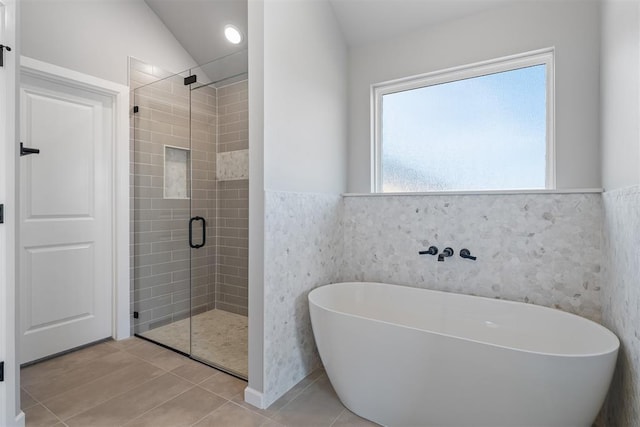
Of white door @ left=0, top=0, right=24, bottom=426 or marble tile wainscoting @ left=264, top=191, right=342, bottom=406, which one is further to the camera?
marble tile wainscoting @ left=264, top=191, right=342, bottom=406

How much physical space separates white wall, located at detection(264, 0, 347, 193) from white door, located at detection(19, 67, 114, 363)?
1.62 m

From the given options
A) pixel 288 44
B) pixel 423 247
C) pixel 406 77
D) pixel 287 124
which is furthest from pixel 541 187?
pixel 288 44

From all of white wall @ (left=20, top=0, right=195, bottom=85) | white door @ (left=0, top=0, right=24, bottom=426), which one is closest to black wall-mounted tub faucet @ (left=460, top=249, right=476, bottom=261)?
white door @ (left=0, top=0, right=24, bottom=426)

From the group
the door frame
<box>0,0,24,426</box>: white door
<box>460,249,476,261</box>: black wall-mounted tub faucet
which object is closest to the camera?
<box>0,0,24,426</box>: white door

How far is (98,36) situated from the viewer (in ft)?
8.35

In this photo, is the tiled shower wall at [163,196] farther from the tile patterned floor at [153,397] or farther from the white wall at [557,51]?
the white wall at [557,51]

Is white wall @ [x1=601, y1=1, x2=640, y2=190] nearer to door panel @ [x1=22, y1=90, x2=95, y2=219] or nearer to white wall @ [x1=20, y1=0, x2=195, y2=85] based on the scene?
white wall @ [x1=20, y1=0, x2=195, y2=85]

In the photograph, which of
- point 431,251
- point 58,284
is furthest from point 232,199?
point 431,251

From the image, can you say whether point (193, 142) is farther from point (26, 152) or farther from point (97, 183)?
point (26, 152)

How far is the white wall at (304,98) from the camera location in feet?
6.25

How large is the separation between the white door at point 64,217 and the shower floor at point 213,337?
0.51m

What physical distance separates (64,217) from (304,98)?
6.49 ft

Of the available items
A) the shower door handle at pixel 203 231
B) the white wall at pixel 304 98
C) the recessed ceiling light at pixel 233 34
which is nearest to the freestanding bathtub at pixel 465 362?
the white wall at pixel 304 98

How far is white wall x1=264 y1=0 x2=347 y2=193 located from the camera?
1.91 m
